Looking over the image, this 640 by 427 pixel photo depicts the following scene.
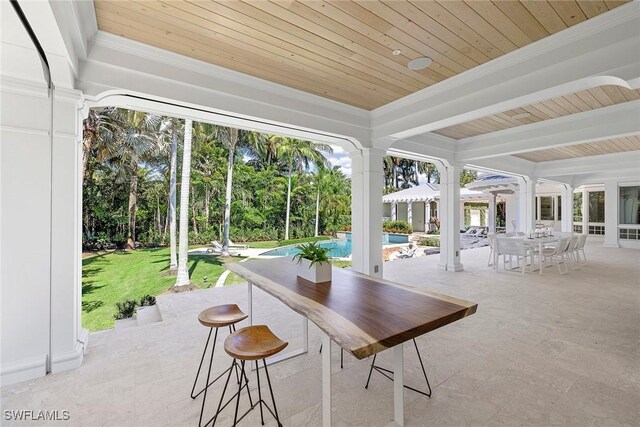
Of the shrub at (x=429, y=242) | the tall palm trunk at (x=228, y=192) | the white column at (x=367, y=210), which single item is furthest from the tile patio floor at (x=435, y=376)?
the shrub at (x=429, y=242)

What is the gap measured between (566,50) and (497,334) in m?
2.81

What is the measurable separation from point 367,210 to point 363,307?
2889mm

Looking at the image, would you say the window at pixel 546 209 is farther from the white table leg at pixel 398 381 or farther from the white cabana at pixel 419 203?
the white table leg at pixel 398 381

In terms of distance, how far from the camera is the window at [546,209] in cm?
1348

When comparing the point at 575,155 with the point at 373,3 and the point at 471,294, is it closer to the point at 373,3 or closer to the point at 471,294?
the point at 471,294

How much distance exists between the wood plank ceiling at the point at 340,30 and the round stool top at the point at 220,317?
7.34 feet

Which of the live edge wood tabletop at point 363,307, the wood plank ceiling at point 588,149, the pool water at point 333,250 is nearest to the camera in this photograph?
the live edge wood tabletop at point 363,307

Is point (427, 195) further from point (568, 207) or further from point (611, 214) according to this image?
point (611, 214)

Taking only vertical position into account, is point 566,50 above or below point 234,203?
above

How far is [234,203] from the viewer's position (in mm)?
12578

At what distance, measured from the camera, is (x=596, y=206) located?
12.1 meters

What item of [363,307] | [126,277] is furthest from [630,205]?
[126,277]

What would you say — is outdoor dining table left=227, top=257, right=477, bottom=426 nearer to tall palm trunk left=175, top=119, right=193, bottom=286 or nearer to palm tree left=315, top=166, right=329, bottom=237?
tall palm trunk left=175, top=119, right=193, bottom=286

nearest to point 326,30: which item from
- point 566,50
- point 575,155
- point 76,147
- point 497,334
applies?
point 566,50
